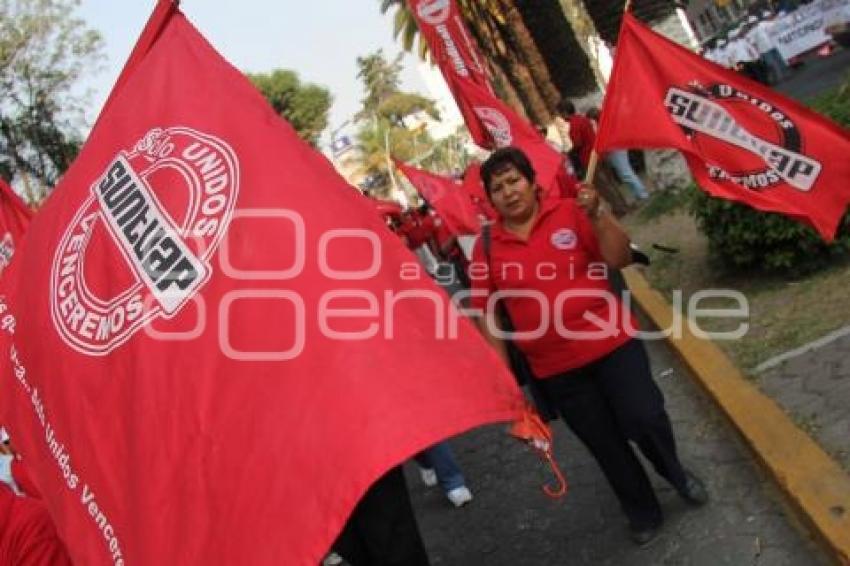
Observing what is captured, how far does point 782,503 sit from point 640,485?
56 cm

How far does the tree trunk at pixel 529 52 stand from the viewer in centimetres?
1632

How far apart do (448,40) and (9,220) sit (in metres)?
4.53

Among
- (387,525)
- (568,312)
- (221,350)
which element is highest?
(221,350)

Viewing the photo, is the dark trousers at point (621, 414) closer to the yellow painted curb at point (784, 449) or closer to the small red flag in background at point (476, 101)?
the yellow painted curb at point (784, 449)

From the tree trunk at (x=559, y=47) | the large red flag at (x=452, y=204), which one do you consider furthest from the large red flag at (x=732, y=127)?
the tree trunk at (x=559, y=47)

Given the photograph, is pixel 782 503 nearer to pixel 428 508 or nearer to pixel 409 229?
pixel 428 508

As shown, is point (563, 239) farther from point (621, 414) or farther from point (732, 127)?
point (732, 127)

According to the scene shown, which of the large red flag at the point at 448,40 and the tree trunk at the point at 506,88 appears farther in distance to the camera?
the tree trunk at the point at 506,88

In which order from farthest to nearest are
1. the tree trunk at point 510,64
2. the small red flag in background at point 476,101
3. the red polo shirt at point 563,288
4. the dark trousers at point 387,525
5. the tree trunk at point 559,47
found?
the tree trunk at point 510,64 → the tree trunk at point 559,47 → the small red flag in background at point 476,101 → the red polo shirt at point 563,288 → the dark trousers at point 387,525

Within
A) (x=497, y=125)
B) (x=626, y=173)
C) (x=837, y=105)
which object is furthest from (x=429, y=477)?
(x=626, y=173)

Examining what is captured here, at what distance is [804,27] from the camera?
23.2m

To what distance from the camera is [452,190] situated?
9.54m

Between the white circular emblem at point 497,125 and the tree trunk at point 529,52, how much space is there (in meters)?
8.48

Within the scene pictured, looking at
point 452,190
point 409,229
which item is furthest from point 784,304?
point 409,229
